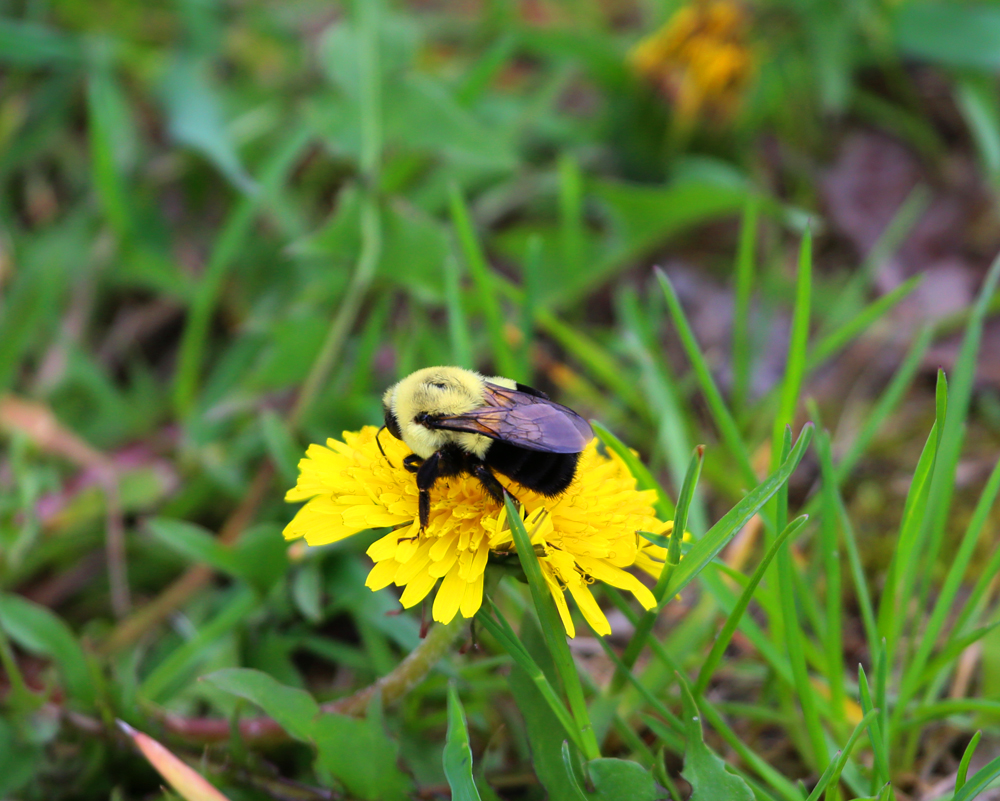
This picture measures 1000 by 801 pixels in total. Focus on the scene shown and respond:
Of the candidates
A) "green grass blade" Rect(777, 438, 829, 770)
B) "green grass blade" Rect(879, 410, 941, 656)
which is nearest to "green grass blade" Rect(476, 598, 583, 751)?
"green grass blade" Rect(777, 438, 829, 770)

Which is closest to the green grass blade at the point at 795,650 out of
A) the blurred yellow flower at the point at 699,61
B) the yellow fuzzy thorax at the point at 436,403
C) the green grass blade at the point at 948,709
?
the green grass blade at the point at 948,709

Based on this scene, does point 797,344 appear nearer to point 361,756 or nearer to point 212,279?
point 361,756

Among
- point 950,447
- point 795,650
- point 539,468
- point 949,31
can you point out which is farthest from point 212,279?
point 949,31

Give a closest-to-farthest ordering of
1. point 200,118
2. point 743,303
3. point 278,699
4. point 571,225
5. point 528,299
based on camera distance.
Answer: point 278,699 → point 528,299 → point 743,303 → point 571,225 → point 200,118

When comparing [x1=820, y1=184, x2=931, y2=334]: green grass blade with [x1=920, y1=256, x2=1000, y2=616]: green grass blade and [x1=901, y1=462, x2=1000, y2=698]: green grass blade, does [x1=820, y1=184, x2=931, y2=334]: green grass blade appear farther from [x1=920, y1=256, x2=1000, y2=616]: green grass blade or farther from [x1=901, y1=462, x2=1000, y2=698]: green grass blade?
[x1=901, y1=462, x2=1000, y2=698]: green grass blade

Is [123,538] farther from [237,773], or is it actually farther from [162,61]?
[162,61]

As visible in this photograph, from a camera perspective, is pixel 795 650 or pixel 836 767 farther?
pixel 795 650
